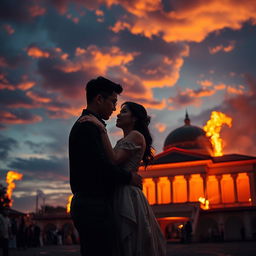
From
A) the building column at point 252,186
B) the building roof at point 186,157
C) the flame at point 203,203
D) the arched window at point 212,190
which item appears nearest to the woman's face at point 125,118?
the flame at point 203,203

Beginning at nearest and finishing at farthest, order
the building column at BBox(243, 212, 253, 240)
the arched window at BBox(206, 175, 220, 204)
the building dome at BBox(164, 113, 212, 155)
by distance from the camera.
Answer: the building column at BBox(243, 212, 253, 240) < the arched window at BBox(206, 175, 220, 204) < the building dome at BBox(164, 113, 212, 155)

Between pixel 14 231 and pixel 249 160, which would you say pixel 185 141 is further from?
pixel 14 231

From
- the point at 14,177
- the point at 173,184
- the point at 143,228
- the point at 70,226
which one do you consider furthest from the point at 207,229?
the point at 143,228

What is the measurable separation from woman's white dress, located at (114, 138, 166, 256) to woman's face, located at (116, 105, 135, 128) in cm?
58

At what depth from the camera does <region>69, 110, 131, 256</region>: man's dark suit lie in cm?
405

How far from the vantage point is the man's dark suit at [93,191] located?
4055mm

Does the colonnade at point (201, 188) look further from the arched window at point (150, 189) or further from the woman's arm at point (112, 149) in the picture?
the woman's arm at point (112, 149)

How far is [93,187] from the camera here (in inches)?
162

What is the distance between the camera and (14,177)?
2072 inches

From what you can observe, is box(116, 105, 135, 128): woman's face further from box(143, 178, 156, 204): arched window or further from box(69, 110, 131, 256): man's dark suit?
box(143, 178, 156, 204): arched window

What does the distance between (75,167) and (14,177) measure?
50521 mm

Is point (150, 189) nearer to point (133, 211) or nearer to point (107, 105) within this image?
point (107, 105)

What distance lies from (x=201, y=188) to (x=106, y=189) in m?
58.9

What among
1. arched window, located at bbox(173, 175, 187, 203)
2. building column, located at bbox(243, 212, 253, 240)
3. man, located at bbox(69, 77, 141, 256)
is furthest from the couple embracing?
arched window, located at bbox(173, 175, 187, 203)
